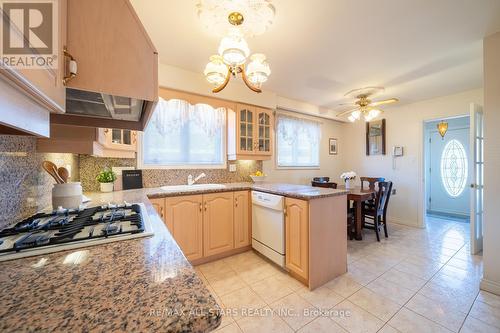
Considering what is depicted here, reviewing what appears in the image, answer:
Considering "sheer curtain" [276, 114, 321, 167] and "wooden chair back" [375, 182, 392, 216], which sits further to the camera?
"sheer curtain" [276, 114, 321, 167]

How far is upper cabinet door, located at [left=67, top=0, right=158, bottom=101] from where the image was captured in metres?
0.72

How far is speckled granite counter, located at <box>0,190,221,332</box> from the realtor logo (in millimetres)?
490

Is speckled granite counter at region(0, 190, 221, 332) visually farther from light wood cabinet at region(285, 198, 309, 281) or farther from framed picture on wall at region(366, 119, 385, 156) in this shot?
framed picture on wall at region(366, 119, 385, 156)

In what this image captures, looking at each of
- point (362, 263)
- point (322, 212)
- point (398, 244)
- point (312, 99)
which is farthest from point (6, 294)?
point (312, 99)

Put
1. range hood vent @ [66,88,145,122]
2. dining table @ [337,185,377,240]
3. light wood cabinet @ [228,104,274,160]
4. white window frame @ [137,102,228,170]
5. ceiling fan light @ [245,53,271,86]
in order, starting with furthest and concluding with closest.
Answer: light wood cabinet @ [228,104,274,160] → dining table @ [337,185,377,240] → white window frame @ [137,102,228,170] → ceiling fan light @ [245,53,271,86] → range hood vent @ [66,88,145,122]

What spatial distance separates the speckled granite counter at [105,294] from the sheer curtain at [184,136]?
83.3 inches

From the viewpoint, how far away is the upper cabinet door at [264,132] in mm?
3180

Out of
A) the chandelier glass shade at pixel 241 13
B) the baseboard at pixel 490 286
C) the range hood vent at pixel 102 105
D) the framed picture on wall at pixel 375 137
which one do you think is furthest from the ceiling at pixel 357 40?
the baseboard at pixel 490 286

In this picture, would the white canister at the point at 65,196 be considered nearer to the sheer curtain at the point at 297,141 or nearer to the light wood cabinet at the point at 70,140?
the light wood cabinet at the point at 70,140

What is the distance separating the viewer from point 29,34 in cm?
50

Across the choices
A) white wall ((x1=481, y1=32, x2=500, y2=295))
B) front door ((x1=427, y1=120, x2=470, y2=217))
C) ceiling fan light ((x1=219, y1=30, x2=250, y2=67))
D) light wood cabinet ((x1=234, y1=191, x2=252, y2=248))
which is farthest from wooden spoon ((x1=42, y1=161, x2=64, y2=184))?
front door ((x1=427, y1=120, x2=470, y2=217))

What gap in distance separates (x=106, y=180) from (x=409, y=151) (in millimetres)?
4936

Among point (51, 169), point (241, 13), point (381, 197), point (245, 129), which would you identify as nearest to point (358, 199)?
point (381, 197)

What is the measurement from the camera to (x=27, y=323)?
1.18ft
